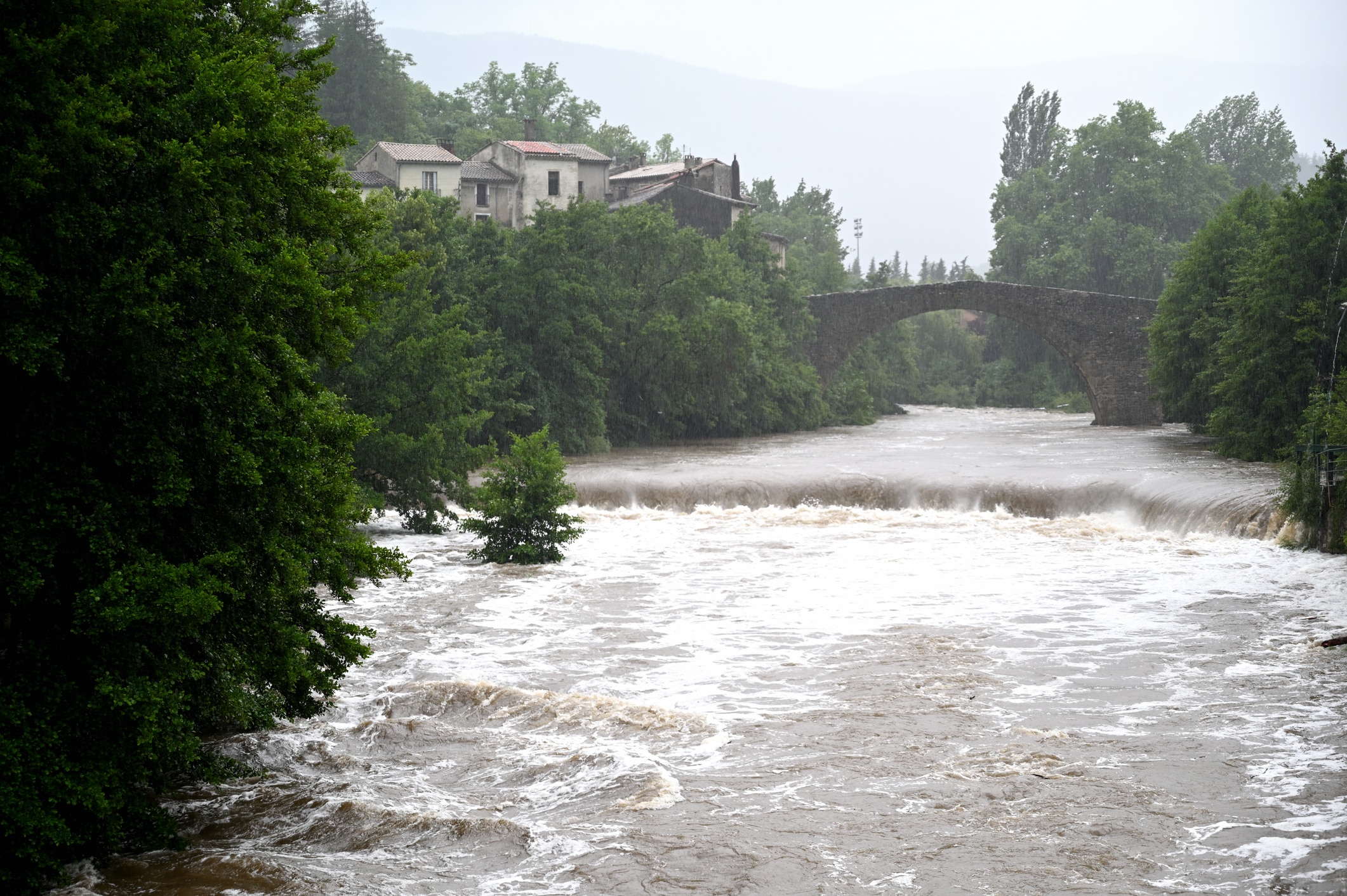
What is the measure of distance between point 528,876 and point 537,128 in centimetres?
7749

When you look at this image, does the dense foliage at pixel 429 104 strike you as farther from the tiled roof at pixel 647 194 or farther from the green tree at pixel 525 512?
the green tree at pixel 525 512

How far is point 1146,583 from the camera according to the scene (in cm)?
1683

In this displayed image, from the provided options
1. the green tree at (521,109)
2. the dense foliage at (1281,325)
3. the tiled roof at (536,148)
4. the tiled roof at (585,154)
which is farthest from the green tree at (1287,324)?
the green tree at (521,109)

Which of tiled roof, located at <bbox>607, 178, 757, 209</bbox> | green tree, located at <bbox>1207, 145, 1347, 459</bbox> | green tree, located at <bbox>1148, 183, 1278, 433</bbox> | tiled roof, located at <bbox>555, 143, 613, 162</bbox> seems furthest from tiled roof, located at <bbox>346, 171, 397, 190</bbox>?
green tree, located at <bbox>1207, 145, 1347, 459</bbox>

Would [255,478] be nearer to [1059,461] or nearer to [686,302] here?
[1059,461]

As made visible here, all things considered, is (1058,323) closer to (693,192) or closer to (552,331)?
(693,192)

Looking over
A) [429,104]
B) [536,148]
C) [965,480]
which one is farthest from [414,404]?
[429,104]

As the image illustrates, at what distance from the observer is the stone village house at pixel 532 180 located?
53.3 metres

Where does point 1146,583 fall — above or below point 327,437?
below

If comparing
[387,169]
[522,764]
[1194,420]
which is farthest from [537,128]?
[522,764]

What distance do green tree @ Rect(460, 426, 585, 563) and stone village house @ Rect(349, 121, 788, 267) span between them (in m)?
35.7

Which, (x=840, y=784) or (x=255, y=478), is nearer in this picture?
(x=255, y=478)

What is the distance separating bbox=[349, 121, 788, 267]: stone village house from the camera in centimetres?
5334

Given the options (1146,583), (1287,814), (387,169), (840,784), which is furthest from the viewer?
(387,169)
